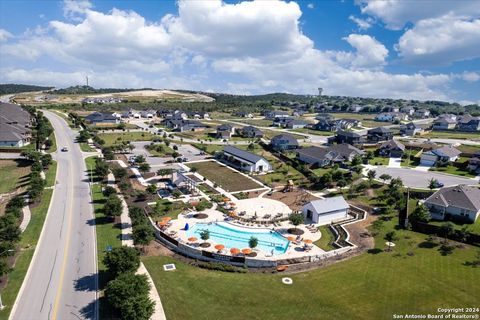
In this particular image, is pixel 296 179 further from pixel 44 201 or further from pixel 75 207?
pixel 44 201

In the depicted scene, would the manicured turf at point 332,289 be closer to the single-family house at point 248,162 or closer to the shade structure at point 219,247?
the shade structure at point 219,247

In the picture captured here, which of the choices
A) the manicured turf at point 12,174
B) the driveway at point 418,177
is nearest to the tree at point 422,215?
the driveway at point 418,177

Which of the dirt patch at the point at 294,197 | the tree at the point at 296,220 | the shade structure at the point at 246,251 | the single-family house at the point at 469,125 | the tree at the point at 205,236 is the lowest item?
the shade structure at the point at 246,251

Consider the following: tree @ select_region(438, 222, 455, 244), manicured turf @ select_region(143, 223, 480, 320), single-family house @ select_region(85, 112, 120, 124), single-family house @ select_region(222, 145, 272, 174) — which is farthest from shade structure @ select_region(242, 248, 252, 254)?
single-family house @ select_region(85, 112, 120, 124)

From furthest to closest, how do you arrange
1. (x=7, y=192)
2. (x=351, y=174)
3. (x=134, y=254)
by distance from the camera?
(x=351, y=174), (x=7, y=192), (x=134, y=254)

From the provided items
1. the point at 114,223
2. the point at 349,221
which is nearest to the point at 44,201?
the point at 114,223
